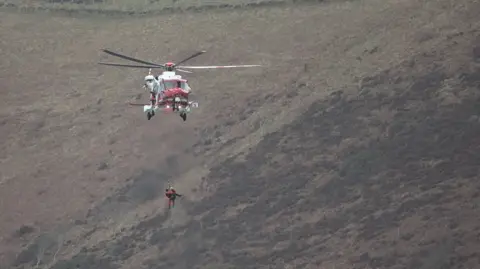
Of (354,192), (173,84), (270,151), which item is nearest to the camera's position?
(173,84)

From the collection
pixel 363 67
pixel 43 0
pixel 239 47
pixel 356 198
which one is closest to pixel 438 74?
pixel 363 67

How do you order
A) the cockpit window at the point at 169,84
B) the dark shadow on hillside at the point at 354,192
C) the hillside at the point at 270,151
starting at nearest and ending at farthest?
the cockpit window at the point at 169,84, the dark shadow on hillside at the point at 354,192, the hillside at the point at 270,151

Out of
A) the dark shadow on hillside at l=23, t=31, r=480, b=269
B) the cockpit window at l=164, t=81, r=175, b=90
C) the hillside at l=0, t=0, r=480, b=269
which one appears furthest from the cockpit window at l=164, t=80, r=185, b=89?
the dark shadow on hillside at l=23, t=31, r=480, b=269

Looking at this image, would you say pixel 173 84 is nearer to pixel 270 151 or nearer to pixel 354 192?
pixel 354 192

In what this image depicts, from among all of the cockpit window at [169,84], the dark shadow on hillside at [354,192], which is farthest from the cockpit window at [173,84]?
the dark shadow on hillside at [354,192]

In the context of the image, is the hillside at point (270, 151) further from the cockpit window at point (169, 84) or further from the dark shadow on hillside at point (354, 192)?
the cockpit window at point (169, 84)

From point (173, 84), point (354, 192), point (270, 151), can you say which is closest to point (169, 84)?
point (173, 84)

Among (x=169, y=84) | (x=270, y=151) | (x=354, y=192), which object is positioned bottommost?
(x=354, y=192)

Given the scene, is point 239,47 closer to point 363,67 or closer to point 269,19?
point 269,19

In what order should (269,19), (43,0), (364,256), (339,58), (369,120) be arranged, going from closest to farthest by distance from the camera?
(364,256) → (369,120) → (339,58) → (269,19) → (43,0)
